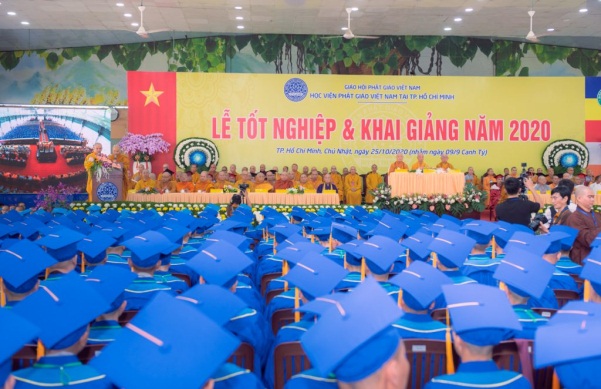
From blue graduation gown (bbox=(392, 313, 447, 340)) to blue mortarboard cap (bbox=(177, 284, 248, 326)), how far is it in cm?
69

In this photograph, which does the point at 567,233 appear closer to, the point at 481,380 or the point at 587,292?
the point at 587,292

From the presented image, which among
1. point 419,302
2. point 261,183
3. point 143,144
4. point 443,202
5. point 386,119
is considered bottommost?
point 419,302

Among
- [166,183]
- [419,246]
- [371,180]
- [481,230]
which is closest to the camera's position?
[419,246]

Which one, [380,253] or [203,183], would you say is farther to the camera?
[203,183]

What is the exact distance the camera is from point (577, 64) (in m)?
18.9

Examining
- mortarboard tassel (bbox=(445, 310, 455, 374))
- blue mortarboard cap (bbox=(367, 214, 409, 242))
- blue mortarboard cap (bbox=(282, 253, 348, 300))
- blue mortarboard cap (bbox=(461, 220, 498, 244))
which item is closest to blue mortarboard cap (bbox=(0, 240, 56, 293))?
blue mortarboard cap (bbox=(282, 253, 348, 300))

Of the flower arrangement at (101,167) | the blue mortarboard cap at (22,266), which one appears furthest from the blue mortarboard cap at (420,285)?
the flower arrangement at (101,167)

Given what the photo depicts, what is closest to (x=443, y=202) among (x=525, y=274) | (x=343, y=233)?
(x=343, y=233)

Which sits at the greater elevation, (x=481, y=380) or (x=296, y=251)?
(x=296, y=251)

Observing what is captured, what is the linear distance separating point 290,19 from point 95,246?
12.9 meters

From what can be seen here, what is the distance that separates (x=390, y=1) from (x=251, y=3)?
10.8 feet

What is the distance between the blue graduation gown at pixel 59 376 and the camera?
6.36ft

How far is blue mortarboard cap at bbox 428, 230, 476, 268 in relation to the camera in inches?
159

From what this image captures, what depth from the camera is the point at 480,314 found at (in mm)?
2225
